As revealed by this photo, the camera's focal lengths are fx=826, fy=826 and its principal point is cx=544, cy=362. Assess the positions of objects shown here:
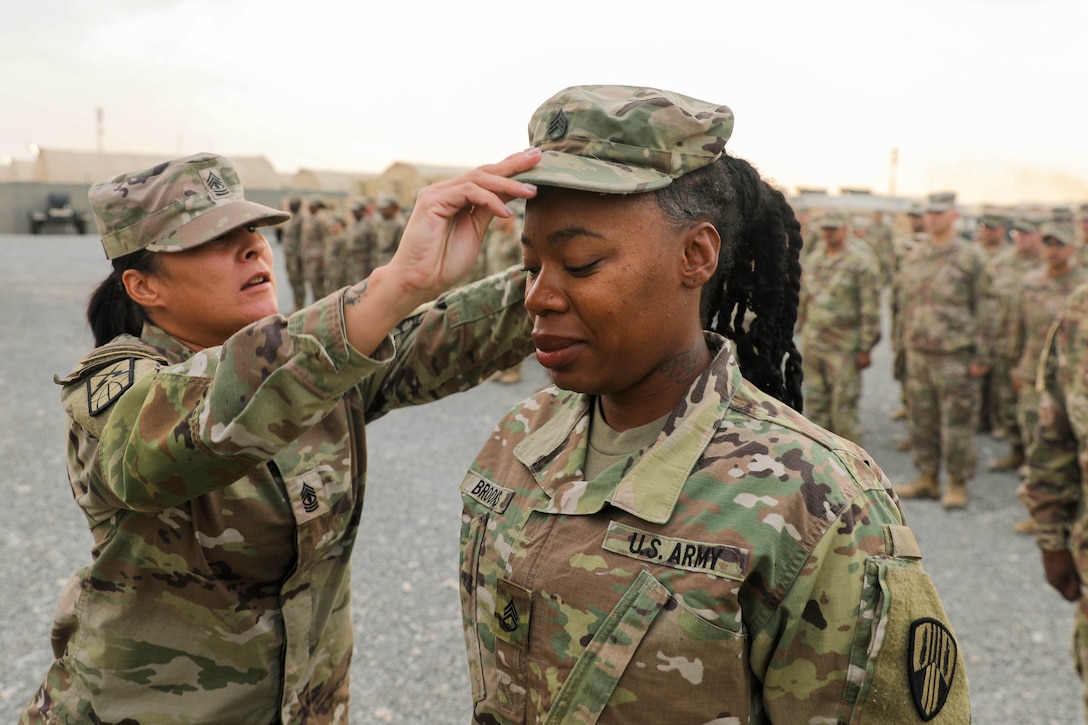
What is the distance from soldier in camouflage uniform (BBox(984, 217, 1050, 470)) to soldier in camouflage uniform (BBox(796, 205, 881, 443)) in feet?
5.85

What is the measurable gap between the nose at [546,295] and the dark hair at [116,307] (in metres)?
1.05

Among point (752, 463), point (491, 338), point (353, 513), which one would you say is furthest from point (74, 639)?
point (752, 463)

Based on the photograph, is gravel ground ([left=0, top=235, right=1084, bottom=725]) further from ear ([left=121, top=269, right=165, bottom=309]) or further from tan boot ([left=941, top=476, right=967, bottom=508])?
ear ([left=121, top=269, right=165, bottom=309])

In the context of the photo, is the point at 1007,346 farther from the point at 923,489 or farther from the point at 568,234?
the point at 568,234

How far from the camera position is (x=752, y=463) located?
1389 mm

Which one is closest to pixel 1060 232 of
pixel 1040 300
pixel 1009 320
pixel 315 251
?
pixel 1040 300

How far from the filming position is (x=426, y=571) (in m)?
5.28

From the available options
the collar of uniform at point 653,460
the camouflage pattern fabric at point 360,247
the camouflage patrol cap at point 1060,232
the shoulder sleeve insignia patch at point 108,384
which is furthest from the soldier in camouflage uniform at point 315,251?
the collar of uniform at point 653,460

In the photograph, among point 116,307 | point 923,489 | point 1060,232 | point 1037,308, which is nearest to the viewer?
point 116,307

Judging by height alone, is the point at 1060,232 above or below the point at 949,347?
above

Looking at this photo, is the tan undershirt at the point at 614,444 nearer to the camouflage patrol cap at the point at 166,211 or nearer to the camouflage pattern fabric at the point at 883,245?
the camouflage patrol cap at the point at 166,211

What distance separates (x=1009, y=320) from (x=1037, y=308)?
1.40 metres

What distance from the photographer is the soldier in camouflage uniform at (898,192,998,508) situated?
6934 millimetres

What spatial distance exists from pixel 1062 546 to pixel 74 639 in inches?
132
